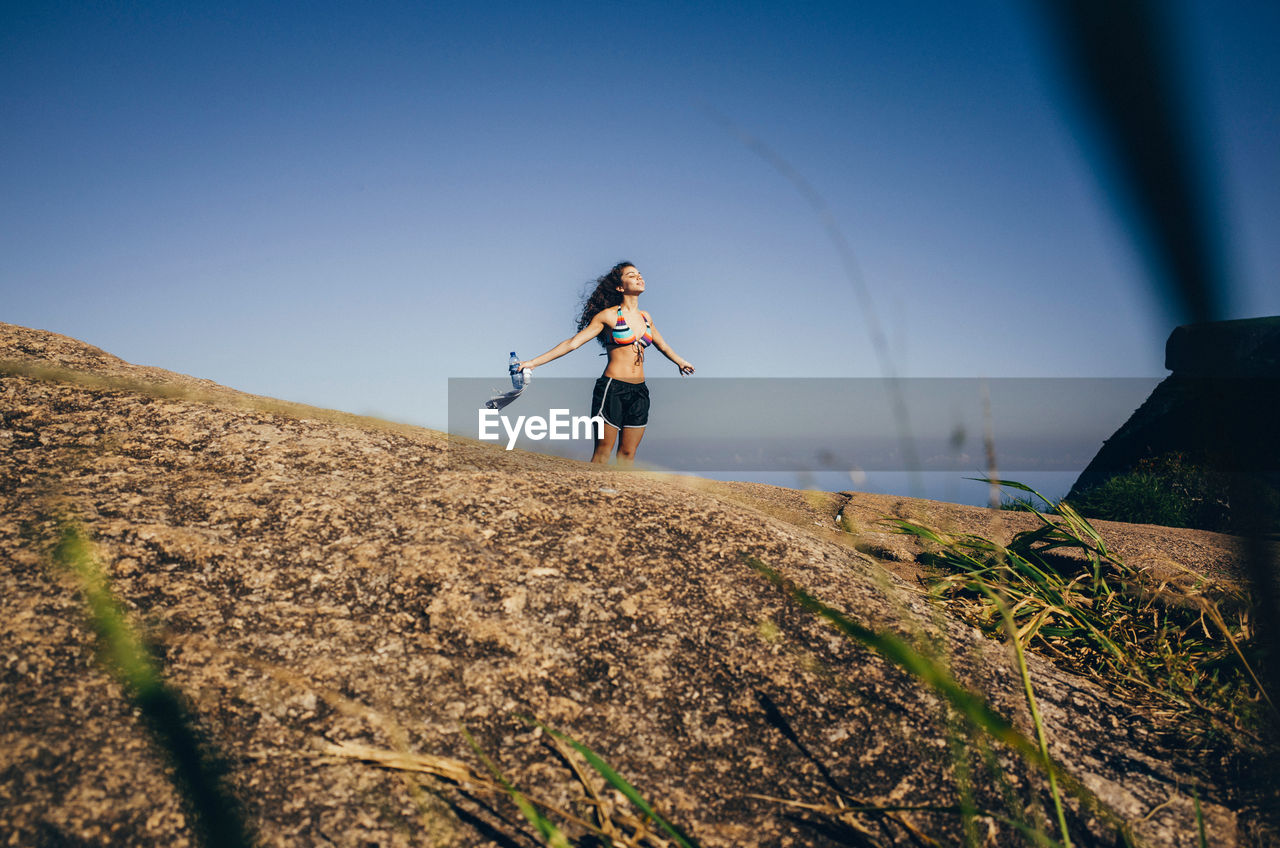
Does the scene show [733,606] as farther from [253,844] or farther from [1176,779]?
[253,844]

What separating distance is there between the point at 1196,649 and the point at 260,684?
227 cm

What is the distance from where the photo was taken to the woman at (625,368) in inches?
225

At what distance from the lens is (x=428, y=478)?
215 centimetres

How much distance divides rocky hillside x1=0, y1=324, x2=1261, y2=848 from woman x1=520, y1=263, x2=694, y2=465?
3.48m

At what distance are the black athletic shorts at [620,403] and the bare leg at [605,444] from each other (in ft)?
0.15

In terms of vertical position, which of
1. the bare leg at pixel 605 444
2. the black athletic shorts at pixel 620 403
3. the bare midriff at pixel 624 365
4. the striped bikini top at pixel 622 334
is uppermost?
the striped bikini top at pixel 622 334

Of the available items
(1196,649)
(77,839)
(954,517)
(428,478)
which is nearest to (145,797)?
(77,839)

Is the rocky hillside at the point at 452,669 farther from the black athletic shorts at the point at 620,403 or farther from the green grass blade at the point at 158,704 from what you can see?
the black athletic shorts at the point at 620,403

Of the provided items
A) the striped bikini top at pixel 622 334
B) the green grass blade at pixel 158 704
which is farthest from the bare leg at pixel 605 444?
the green grass blade at pixel 158 704

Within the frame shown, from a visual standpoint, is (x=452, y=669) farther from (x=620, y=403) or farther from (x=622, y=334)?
(x=622, y=334)

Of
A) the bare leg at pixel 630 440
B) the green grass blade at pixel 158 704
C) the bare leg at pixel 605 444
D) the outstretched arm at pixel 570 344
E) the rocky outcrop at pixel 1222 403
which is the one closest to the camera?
the rocky outcrop at pixel 1222 403

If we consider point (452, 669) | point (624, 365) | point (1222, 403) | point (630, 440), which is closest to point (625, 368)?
point (624, 365)

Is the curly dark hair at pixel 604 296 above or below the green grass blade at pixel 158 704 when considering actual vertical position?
above

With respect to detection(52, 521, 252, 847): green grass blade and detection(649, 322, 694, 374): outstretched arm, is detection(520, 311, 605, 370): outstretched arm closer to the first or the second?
detection(649, 322, 694, 374): outstretched arm
